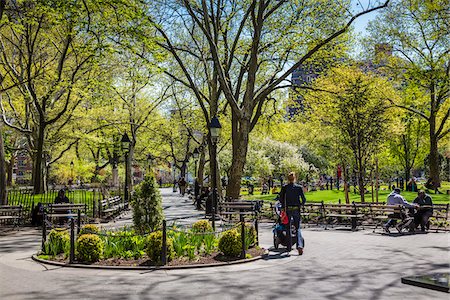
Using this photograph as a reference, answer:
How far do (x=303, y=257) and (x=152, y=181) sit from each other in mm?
4232

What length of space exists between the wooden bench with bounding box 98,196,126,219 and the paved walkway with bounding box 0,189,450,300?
7757 millimetres

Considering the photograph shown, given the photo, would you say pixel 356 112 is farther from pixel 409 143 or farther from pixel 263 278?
pixel 409 143

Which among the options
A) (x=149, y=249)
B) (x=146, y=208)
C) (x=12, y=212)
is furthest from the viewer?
(x=12, y=212)

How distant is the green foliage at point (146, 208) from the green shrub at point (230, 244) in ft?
7.10

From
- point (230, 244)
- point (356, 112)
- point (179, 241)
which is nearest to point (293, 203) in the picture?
point (230, 244)

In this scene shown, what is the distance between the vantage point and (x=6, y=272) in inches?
356

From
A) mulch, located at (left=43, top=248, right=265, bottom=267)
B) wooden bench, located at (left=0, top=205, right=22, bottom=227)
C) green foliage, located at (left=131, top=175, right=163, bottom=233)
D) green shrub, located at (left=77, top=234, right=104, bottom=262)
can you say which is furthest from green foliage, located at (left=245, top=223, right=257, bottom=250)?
wooden bench, located at (left=0, top=205, right=22, bottom=227)

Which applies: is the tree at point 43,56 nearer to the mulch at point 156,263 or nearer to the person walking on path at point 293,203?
the mulch at point 156,263

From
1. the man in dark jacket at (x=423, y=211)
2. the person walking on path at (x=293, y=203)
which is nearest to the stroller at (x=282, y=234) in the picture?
the person walking on path at (x=293, y=203)

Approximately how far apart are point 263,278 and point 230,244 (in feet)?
6.00

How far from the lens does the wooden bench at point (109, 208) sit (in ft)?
64.5

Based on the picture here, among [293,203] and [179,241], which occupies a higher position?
[293,203]

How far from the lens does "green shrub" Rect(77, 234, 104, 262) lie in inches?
387

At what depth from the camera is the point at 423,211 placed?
15.2 metres
